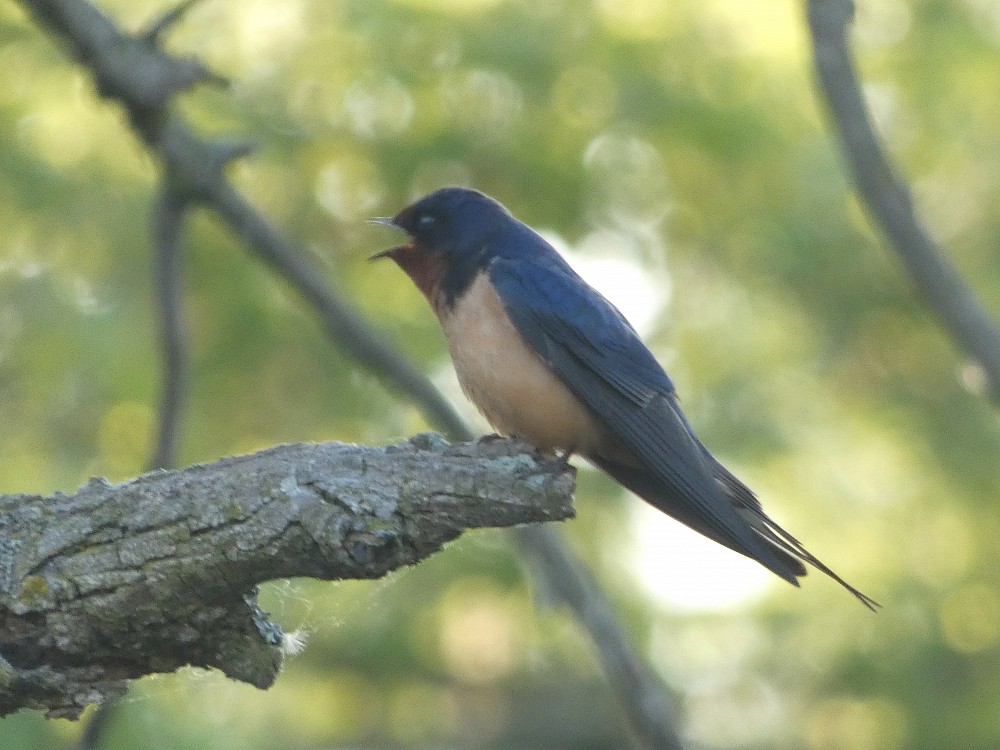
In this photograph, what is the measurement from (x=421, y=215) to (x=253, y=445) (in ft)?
8.86

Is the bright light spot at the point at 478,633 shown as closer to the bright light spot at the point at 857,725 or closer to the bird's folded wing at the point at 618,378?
the bright light spot at the point at 857,725

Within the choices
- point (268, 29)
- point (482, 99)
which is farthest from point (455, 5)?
point (268, 29)

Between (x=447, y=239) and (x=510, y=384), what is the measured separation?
3.65 ft

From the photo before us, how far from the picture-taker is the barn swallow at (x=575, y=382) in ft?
19.0

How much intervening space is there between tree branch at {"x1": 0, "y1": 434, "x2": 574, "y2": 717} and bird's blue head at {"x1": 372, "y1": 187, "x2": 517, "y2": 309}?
2.23 m

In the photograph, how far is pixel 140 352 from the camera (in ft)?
27.6

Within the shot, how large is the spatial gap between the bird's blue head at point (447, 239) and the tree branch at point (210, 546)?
223cm

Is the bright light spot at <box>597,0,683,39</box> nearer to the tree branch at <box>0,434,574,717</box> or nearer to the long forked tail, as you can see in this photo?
the long forked tail

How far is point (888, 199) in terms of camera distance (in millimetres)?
5812

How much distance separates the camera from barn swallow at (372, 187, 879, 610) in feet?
19.0

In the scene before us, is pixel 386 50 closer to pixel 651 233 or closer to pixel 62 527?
pixel 651 233

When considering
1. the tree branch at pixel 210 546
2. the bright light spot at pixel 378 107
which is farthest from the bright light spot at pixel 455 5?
the tree branch at pixel 210 546

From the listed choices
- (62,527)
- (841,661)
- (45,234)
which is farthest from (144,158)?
(841,661)

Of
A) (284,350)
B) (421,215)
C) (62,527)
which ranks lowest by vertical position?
(62,527)
